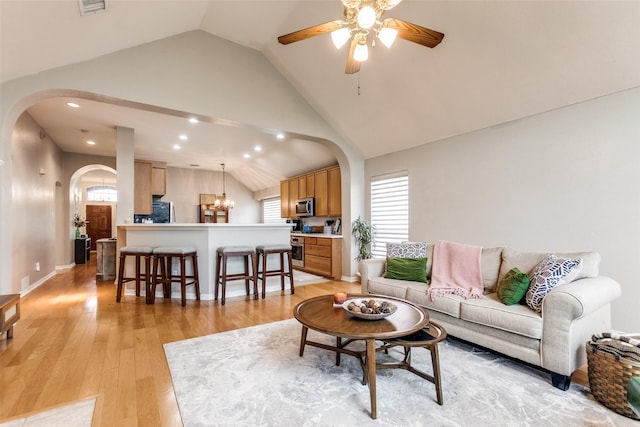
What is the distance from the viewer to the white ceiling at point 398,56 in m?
2.57

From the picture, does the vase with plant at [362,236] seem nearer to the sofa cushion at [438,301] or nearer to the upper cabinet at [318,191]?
the upper cabinet at [318,191]

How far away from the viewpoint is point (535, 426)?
1.71 m

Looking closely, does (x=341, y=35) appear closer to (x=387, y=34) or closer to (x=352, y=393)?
(x=387, y=34)

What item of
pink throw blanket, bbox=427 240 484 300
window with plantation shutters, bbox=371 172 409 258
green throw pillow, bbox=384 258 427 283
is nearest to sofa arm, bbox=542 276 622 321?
pink throw blanket, bbox=427 240 484 300

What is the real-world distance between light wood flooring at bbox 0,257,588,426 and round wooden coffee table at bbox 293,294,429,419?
103 cm

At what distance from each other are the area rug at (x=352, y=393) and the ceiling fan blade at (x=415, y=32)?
2.60m

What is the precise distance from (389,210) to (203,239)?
319 centimetres

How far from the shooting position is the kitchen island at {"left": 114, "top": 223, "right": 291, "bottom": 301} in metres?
4.50

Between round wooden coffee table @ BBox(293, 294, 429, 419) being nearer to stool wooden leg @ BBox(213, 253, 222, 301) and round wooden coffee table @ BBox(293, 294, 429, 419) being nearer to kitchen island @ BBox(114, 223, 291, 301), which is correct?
stool wooden leg @ BBox(213, 253, 222, 301)

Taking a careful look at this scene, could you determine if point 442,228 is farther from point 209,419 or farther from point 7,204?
point 7,204

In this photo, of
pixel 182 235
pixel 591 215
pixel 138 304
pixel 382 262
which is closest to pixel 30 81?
pixel 182 235

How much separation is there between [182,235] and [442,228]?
3.97 metres

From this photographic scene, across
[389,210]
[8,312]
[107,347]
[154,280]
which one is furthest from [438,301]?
[8,312]

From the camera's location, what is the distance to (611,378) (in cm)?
187
